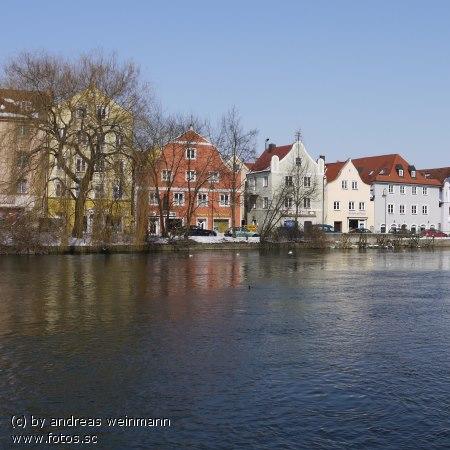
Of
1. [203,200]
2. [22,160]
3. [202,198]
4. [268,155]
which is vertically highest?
[268,155]

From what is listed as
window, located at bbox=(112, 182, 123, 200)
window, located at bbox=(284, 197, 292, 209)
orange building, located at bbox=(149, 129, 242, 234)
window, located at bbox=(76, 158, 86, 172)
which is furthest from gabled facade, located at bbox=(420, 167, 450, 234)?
window, located at bbox=(112, 182, 123, 200)

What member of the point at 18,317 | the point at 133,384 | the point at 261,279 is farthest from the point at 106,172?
the point at 133,384

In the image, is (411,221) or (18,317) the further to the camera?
(411,221)

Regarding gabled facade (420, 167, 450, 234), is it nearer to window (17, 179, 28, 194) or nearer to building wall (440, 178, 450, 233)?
building wall (440, 178, 450, 233)

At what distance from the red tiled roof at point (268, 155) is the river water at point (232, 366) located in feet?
222

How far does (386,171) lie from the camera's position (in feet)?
335

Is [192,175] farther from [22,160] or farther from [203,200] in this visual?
[22,160]

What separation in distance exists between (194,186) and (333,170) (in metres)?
27.3

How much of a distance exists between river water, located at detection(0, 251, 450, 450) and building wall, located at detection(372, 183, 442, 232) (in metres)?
75.9

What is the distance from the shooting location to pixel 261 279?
32219 millimetres

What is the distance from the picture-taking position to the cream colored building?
9506 cm

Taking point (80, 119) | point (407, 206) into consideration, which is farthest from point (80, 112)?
point (407, 206)

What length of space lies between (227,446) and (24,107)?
46932 mm

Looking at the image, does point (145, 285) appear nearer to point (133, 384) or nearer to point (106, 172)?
point (133, 384)
